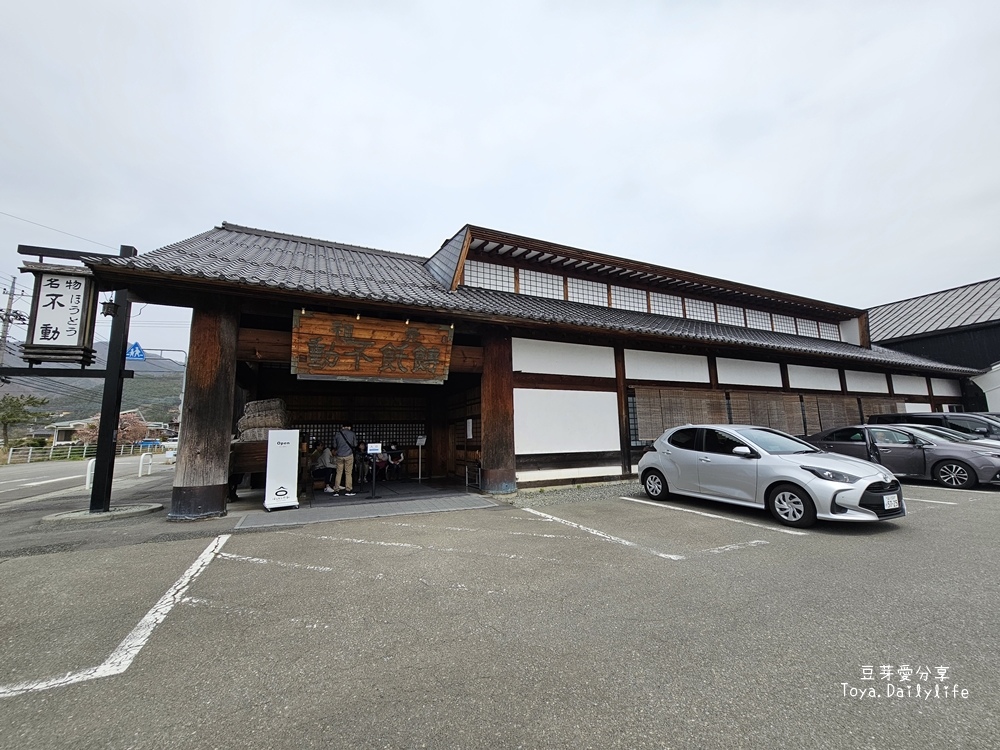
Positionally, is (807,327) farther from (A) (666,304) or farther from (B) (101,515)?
(B) (101,515)

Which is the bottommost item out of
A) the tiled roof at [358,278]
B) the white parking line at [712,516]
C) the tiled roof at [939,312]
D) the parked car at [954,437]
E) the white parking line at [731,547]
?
the white parking line at [731,547]

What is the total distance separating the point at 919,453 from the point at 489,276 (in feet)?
34.9

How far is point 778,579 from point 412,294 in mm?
7207

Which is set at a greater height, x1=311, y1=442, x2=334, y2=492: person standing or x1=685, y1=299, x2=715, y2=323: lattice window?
x1=685, y1=299, x2=715, y2=323: lattice window

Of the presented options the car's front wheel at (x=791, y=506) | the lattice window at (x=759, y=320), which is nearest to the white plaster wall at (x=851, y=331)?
the lattice window at (x=759, y=320)

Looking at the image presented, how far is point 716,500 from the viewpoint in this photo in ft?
22.1

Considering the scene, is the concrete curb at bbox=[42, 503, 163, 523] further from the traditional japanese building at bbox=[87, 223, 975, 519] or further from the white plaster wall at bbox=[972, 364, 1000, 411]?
the white plaster wall at bbox=[972, 364, 1000, 411]

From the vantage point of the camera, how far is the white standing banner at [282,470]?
730cm

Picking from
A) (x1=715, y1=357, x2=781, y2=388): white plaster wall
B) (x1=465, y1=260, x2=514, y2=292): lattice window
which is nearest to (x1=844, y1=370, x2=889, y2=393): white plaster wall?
(x1=715, y1=357, x2=781, y2=388): white plaster wall

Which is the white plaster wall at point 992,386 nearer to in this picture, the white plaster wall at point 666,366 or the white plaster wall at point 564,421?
the white plaster wall at point 666,366

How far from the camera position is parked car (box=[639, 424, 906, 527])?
17.4 feet

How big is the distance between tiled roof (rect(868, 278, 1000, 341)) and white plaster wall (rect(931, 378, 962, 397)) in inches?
117

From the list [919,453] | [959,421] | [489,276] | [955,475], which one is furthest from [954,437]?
[489,276]

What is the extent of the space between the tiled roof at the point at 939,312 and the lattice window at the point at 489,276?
21.7 meters
